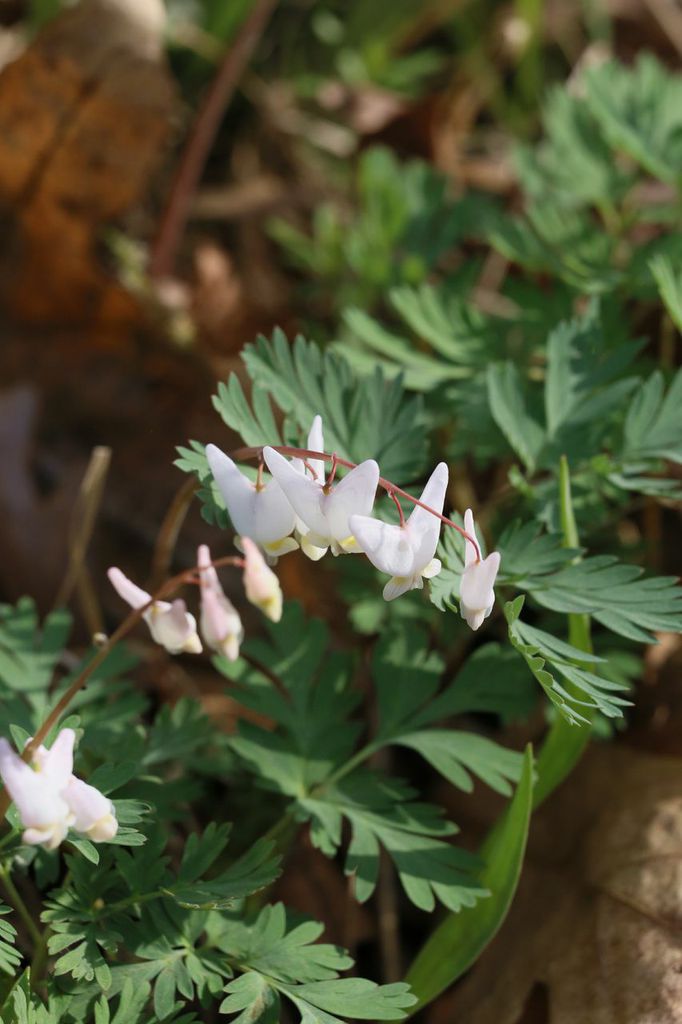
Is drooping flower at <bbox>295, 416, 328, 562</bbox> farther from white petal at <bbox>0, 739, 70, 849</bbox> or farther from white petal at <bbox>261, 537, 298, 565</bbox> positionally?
white petal at <bbox>0, 739, 70, 849</bbox>

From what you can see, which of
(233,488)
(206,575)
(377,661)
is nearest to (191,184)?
(377,661)

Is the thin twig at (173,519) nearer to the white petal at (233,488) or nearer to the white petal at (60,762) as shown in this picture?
the white petal at (233,488)

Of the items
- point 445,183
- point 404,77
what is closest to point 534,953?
point 445,183

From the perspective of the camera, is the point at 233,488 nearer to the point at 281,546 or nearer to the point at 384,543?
the point at 281,546

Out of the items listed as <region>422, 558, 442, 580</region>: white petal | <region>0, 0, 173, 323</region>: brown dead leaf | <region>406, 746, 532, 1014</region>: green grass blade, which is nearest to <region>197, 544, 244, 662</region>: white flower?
<region>422, 558, 442, 580</region>: white petal

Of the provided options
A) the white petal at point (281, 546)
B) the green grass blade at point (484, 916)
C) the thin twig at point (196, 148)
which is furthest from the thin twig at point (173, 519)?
the thin twig at point (196, 148)

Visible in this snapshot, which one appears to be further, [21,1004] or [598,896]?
[598,896]

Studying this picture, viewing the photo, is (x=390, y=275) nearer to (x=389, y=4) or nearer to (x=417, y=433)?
(x=417, y=433)
